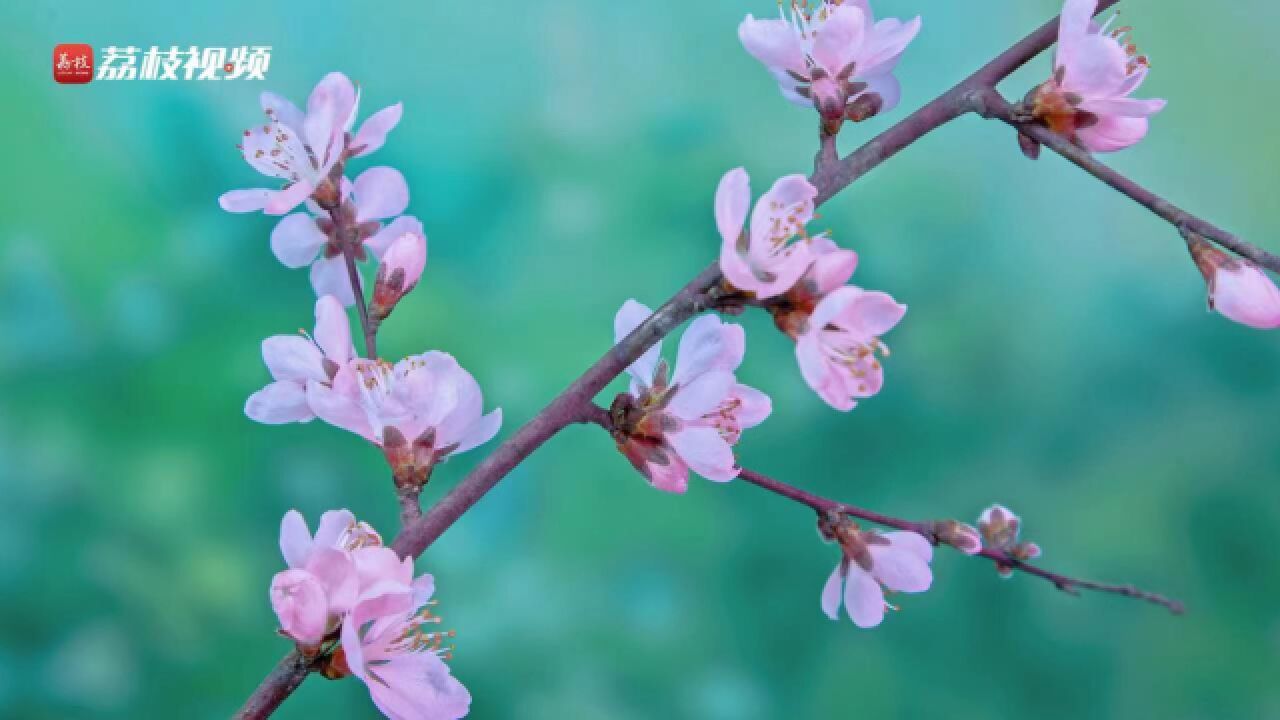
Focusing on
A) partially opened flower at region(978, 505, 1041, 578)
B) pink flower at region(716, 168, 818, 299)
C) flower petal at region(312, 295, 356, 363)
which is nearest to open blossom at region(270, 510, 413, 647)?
flower petal at region(312, 295, 356, 363)

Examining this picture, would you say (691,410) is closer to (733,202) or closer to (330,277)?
(733,202)

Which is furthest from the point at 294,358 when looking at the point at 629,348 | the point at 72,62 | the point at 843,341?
the point at 72,62

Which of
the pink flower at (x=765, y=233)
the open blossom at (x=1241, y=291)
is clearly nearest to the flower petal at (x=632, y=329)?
the pink flower at (x=765, y=233)

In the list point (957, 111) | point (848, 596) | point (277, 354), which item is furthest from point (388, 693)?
point (957, 111)

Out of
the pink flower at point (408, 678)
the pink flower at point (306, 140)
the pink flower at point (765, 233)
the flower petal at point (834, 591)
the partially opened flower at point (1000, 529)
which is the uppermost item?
the pink flower at point (306, 140)

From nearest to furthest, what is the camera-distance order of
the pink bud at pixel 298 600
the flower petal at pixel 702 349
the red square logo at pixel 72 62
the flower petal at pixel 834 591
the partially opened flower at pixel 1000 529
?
the pink bud at pixel 298 600 → the flower petal at pixel 702 349 → the flower petal at pixel 834 591 → the partially opened flower at pixel 1000 529 → the red square logo at pixel 72 62

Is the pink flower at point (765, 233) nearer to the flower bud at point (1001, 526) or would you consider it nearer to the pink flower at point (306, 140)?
the pink flower at point (306, 140)

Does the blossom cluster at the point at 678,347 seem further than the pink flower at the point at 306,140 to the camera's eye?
No

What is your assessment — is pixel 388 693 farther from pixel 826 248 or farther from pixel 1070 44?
pixel 1070 44
